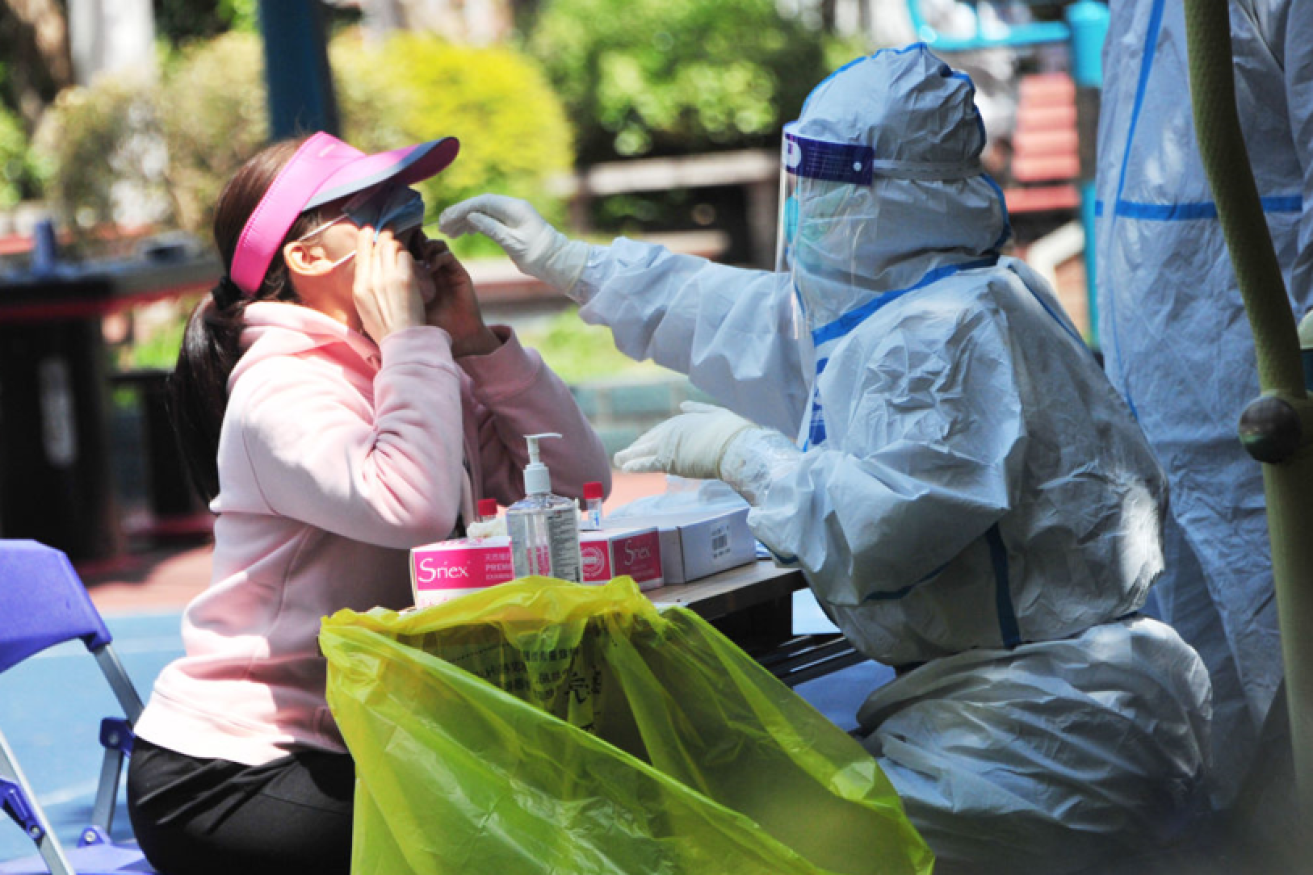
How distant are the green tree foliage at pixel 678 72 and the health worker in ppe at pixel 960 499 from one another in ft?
47.6

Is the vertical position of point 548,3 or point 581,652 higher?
point 548,3

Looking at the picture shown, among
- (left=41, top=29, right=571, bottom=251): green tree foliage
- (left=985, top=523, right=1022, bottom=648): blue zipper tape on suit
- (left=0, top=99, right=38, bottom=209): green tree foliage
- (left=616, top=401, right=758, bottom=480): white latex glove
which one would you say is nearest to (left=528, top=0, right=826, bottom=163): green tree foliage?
(left=41, top=29, right=571, bottom=251): green tree foliage

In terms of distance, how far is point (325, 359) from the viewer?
Answer: 2559 mm

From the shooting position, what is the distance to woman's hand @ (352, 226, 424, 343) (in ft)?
8.25

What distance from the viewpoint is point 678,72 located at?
16.9 m

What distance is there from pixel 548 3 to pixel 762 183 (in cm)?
389

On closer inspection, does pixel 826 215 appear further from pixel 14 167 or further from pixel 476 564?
pixel 14 167

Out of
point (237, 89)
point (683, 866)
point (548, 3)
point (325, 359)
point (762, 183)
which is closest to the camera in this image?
point (683, 866)

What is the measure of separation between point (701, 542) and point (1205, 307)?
1.25 meters

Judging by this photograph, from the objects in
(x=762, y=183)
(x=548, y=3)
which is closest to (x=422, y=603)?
(x=762, y=183)

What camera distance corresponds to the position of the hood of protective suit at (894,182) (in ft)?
8.21

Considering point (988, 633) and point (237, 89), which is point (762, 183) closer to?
point (237, 89)

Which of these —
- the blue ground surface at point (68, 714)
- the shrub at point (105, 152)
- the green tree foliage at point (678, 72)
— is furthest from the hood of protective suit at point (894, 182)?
the green tree foliage at point (678, 72)

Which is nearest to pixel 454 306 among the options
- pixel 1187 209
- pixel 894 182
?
pixel 894 182
